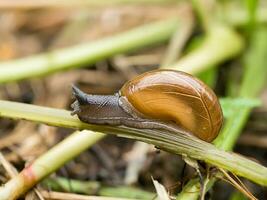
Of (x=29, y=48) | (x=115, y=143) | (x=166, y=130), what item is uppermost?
(x=166, y=130)

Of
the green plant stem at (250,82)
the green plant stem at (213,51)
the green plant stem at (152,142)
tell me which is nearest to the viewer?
the green plant stem at (152,142)

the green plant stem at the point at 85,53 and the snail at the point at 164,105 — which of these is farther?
the green plant stem at the point at 85,53

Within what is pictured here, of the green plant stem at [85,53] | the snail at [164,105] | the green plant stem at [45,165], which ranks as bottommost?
the green plant stem at [45,165]

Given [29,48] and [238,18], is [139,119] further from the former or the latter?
[29,48]

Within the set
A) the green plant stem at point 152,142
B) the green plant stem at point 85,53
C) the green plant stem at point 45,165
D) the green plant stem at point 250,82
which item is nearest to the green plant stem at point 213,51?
the green plant stem at point 250,82

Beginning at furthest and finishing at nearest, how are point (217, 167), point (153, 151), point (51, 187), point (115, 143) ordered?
point (115, 143) < point (153, 151) < point (51, 187) < point (217, 167)

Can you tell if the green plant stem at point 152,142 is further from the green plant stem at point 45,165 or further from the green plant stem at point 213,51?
the green plant stem at point 213,51

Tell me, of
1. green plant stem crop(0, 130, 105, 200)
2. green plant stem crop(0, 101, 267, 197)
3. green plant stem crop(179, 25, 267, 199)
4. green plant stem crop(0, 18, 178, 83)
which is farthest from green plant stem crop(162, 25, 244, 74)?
green plant stem crop(0, 101, 267, 197)

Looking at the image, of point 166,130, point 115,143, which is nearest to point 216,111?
point 166,130

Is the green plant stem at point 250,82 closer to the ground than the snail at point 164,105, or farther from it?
closer to the ground
